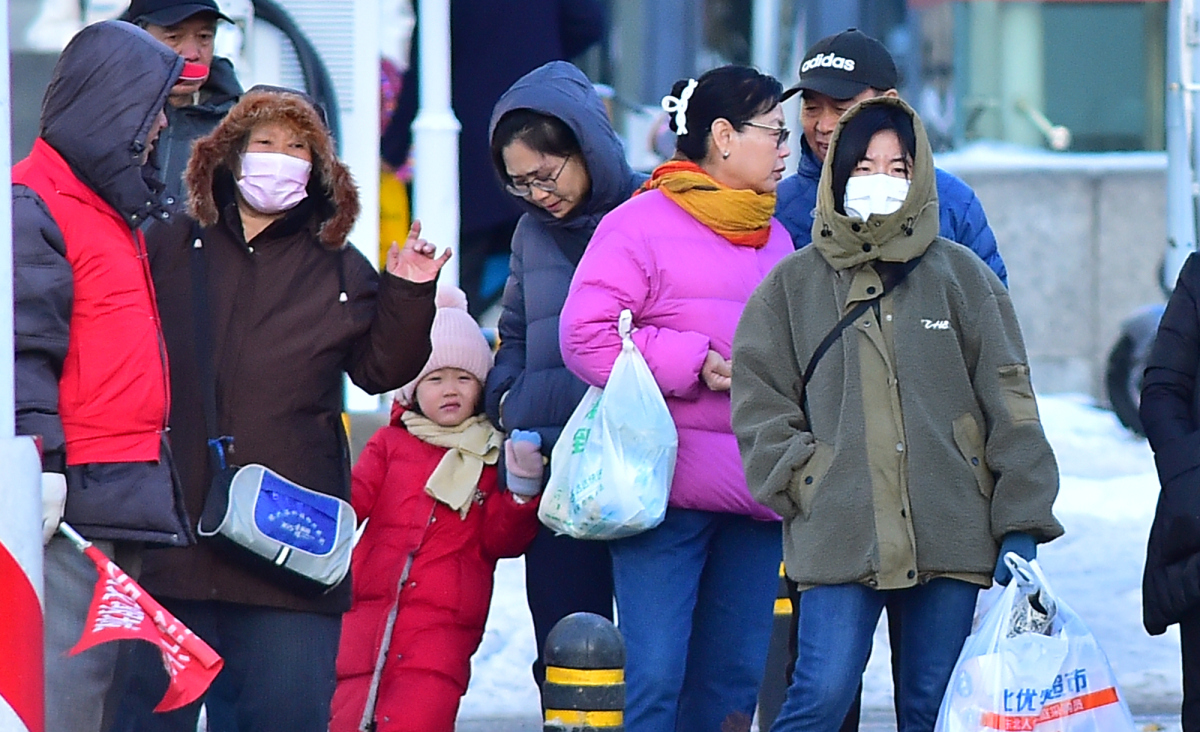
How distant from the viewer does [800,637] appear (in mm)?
4789

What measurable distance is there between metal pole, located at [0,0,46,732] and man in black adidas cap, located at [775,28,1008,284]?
235cm

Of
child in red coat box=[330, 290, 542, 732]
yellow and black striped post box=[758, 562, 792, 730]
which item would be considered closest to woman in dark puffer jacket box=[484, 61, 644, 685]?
child in red coat box=[330, 290, 542, 732]

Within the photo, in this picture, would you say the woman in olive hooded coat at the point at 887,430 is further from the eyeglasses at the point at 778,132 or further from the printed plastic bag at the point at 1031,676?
the eyeglasses at the point at 778,132

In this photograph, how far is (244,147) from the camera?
190 inches

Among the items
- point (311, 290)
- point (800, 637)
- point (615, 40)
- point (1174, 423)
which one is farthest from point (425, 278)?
point (615, 40)

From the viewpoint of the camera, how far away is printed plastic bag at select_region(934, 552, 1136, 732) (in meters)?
4.31

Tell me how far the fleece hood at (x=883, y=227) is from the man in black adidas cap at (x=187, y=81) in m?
1.87

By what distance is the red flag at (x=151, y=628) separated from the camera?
396cm

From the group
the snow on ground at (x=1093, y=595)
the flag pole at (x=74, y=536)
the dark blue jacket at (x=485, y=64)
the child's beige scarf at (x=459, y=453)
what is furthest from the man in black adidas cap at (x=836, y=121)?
the dark blue jacket at (x=485, y=64)

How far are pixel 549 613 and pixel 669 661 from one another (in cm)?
53

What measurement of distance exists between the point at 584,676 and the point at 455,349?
5.03ft

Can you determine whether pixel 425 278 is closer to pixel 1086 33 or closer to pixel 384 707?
pixel 384 707

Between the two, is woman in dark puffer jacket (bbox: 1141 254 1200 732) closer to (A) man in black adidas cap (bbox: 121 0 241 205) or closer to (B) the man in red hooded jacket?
(B) the man in red hooded jacket

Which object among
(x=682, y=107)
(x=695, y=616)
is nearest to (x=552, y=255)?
(x=682, y=107)
